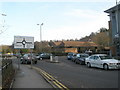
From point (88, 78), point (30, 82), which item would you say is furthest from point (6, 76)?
point (88, 78)

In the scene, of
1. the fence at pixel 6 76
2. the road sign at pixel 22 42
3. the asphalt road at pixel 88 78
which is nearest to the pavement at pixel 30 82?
the fence at pixel 6 76

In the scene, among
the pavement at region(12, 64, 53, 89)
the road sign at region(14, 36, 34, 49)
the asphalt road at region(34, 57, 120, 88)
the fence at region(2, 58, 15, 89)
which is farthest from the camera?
the road sign at region(14, 36, 34, 49)

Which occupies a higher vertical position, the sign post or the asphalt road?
the sign post

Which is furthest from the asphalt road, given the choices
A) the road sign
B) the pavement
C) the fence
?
the road sign

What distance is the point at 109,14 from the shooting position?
36.0 metres

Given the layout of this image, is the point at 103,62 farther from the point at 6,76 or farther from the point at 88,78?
the point at 6,76

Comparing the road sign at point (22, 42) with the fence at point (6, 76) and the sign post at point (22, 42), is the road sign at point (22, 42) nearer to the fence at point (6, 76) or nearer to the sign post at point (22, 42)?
the sign post at point (22, 42)

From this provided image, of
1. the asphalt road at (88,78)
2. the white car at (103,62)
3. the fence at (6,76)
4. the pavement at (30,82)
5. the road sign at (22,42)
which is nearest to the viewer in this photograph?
the fence at (6,76)

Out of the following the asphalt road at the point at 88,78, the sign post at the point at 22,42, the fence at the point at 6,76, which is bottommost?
the asphalt road at the point at 88,78

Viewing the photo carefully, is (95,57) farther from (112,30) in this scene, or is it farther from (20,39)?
(112,30)

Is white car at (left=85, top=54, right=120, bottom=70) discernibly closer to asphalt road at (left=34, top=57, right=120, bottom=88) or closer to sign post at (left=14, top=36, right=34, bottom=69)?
asphalt road at (left=34, top=57, right=120, bottom=88)

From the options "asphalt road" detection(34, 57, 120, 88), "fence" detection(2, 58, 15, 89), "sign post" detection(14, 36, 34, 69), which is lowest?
"asphalt road" detection(34, 57, 120, 88)

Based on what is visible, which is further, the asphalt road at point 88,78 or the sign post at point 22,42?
the sign post at point 22,42

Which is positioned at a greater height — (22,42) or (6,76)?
(22,42)
